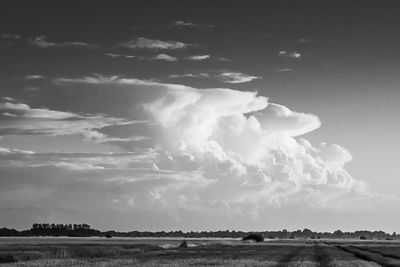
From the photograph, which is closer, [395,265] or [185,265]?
[185,265]

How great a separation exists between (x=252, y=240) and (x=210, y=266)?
129856 mm

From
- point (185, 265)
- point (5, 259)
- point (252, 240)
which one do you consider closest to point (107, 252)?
point (5, 259)

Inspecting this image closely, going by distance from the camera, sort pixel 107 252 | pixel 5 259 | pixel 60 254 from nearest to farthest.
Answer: pixel 5 259 → pixel 60 254 → pixel 107 252

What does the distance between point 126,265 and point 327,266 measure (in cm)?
1603

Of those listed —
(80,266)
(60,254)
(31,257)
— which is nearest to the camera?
(80,266)

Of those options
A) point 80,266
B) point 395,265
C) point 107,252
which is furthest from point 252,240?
point 80,266

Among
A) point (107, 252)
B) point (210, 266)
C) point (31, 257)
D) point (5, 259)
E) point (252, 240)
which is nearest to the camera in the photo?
point (210, 266)

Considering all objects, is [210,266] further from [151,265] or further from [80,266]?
[80,266]

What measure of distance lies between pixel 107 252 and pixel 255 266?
27.9 meters

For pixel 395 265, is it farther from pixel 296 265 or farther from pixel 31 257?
pixel 31 257

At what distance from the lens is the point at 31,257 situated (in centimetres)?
5850

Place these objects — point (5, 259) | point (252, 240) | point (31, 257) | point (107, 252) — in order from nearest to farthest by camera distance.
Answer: point (5, 259) < point (31, 257) < point (107, 252) < point (252, 240)

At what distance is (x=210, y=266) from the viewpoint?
47.9 metres

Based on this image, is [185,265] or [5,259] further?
[5,259]
